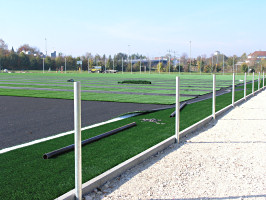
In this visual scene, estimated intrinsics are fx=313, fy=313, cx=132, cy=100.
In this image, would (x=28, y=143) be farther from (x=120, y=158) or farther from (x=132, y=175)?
(x=132, y=175)

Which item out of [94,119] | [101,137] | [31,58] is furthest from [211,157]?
[31,58]

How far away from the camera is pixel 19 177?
421cm

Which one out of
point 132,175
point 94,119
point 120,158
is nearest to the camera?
point 132,175

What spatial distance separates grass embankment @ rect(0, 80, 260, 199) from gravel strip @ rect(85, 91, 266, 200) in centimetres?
38

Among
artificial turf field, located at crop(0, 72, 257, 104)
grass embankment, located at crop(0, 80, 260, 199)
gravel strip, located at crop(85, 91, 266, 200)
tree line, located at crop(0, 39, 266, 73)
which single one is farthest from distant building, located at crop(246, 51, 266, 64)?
grass embankment, located at crop(0, 80, 260, 199)

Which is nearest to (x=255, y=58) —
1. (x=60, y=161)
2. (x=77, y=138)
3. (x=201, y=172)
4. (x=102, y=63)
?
(x=102, y=63)

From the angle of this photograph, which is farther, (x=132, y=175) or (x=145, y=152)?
(x=145, y=152)

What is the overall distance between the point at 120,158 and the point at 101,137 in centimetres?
133

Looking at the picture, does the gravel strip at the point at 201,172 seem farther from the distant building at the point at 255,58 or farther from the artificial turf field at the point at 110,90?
the distant building at the point at 255,58

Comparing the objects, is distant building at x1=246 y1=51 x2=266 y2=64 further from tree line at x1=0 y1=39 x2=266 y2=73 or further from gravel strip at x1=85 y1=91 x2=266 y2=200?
gravel strip at x1=85 y1=91 x2=266 y2=200

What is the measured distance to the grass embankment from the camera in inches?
151

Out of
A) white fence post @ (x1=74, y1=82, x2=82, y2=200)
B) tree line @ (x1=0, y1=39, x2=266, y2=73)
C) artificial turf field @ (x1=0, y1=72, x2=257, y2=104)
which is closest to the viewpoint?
white fence post @ (x1=74, y1=82, x2=82, y2=200)

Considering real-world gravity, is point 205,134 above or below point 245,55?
below

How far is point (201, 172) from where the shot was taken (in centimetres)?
482
